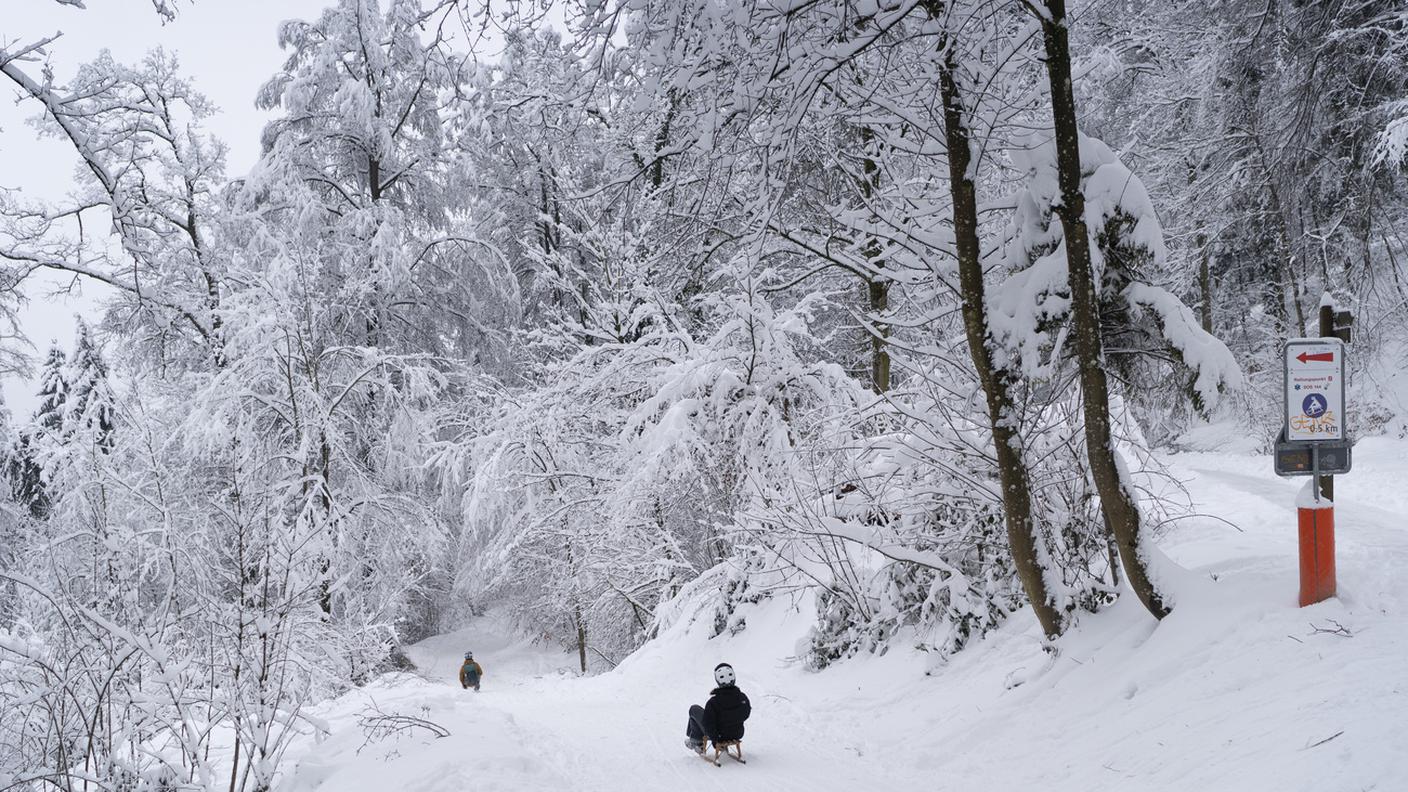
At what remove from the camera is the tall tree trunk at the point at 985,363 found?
550 cm

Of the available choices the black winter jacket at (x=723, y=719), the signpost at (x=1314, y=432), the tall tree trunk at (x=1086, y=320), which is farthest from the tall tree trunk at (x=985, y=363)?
the black winter jacket at (x=723, y=719)

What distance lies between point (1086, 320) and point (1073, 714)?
2556mm

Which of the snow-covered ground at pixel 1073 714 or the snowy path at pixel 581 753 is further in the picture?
the snowy path at pixel 581 753

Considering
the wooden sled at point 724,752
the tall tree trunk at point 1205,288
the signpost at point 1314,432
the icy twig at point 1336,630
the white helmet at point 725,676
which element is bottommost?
the wooden sled at point 724,752

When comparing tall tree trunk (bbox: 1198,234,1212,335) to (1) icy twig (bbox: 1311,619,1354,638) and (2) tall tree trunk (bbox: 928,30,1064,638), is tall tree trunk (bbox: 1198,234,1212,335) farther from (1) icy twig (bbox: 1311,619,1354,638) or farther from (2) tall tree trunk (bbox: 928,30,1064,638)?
(1) icy twig (bbox: 1311,619,1354,638)

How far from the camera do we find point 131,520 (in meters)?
14.0

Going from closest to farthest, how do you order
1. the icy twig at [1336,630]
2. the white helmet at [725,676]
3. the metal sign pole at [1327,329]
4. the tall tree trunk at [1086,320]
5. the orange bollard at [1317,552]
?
the icy twig at [1336,630] → the orange bollard at [1317,552] → the metal sign pole at [1327,329] → the tall tree trunk at [1086,320] → the white helmet at [725,676]

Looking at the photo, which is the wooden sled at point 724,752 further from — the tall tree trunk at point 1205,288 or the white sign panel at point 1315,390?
the tall tree trunk at point 1205,288

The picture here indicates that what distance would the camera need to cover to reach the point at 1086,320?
17.0ft

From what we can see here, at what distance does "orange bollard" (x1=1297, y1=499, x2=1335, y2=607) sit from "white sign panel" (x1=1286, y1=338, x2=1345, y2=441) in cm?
40

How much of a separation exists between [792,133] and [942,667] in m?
5.10

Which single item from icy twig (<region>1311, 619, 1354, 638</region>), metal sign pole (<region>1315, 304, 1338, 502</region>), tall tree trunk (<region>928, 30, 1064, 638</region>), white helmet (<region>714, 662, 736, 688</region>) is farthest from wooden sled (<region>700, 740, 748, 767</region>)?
metal sign pole (<region>1315, 304, 1338, 502</region>)

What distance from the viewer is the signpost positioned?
452 centimetres

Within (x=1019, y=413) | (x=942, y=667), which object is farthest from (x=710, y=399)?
(x=1019, y=413)
